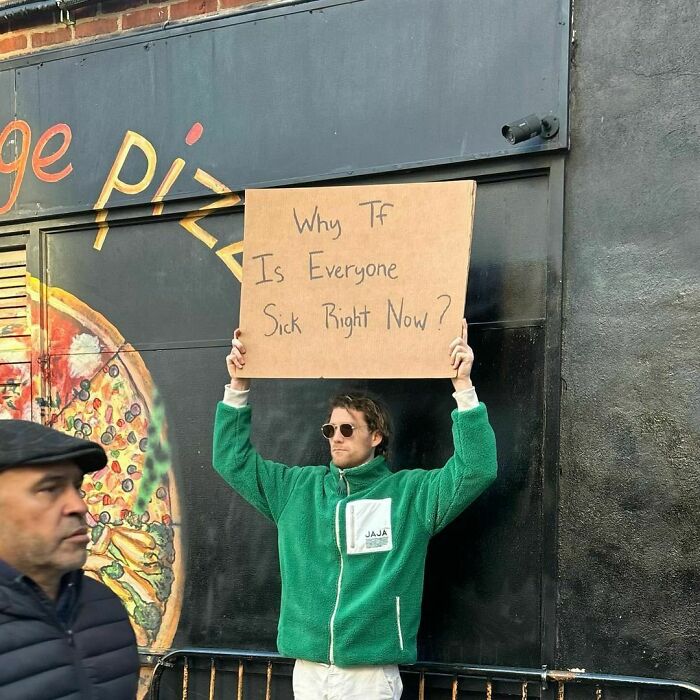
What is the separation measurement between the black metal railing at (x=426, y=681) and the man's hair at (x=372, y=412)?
93 cm

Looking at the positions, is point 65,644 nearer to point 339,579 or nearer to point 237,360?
point 339,579

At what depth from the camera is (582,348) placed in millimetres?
4207

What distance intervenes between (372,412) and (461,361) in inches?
18.2

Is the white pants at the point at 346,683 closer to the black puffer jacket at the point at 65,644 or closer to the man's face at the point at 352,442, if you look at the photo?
the man's face at the point at 352,442

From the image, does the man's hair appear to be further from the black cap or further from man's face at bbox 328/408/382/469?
the black cap

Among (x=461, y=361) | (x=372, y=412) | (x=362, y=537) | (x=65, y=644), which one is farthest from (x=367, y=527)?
(x=65, y=644)

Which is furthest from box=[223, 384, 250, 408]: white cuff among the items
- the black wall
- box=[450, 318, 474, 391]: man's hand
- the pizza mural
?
the black wall

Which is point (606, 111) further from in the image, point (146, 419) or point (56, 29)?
point (56, 29)

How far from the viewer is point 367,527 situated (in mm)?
3977

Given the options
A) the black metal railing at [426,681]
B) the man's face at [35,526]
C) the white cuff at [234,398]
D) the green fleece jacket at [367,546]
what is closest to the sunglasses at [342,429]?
the green fleece jacket at [367,546]

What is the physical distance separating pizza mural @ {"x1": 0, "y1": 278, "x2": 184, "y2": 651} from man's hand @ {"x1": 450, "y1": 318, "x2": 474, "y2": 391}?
6.11 ft

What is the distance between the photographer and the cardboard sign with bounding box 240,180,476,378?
3967 millimetres

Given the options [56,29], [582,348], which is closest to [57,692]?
[582,348]

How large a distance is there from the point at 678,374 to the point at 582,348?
0.38 m
